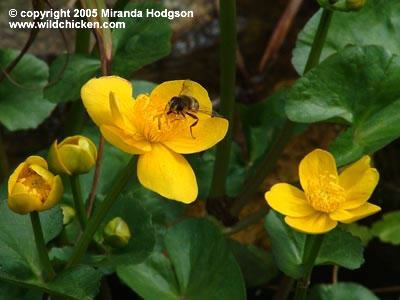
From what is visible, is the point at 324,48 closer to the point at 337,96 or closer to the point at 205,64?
the point at 337,96

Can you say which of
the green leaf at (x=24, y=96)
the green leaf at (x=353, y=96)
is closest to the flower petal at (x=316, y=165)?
the green leaf at (x=353, y=96)

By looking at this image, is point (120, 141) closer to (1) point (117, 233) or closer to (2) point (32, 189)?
(2) point (32, 189)

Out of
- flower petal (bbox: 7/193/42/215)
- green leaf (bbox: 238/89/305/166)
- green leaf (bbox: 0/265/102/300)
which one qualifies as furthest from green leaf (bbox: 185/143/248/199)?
flower petal (bbox: 7/193/42/215)

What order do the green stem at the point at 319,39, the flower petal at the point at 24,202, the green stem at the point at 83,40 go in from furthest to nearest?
the green stem at the point at 83,40 → the green stem at the point at 319,39 → the flower petal at the point at 24,202

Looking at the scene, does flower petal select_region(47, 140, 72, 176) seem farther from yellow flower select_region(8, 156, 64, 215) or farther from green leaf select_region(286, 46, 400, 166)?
green leaf select_region(286, 46, 400, 166)

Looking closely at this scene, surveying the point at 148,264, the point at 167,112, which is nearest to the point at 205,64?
the point at 148,264

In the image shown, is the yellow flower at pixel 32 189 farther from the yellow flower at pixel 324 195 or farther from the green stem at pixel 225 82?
the green stem at pixel 225 82
